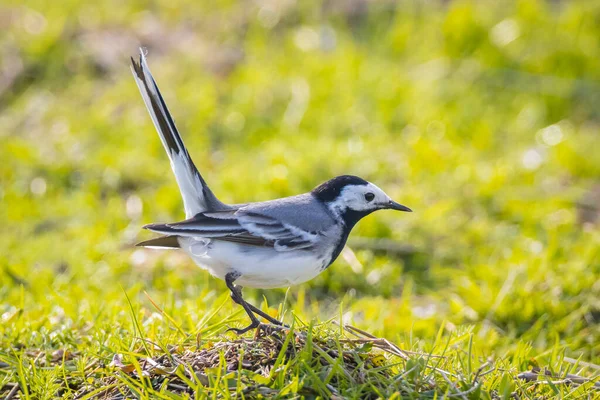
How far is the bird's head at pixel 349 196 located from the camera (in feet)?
15.5

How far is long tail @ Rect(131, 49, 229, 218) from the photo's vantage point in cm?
438

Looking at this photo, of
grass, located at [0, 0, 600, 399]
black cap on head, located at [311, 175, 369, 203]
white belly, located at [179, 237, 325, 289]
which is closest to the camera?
grass, located at [0, 0, 600, 399]

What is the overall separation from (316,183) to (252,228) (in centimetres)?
316

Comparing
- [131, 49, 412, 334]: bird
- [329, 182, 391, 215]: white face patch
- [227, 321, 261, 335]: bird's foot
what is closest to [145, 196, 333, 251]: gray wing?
[131, 49, 412, 334]: bird

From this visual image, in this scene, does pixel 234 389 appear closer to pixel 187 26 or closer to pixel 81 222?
pixel 81 222

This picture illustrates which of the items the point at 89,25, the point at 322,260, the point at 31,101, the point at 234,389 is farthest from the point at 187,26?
the point at 234,389

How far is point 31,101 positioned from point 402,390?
6.75 m

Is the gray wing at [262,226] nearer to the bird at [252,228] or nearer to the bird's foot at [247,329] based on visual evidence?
the bird at [252,228]

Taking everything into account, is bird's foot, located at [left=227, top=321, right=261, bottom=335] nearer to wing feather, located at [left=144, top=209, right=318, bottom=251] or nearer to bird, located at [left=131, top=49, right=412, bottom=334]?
bird, located at [left=131, top=49, right=412, bottom=334]

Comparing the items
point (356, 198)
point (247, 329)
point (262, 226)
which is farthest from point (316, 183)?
point (247, 329)

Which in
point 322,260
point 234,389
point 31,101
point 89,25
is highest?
point 89,25

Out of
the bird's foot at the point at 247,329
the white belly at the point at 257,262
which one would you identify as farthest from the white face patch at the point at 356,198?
the bird's foot at the point at 247,329

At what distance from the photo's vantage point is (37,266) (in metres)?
6.31

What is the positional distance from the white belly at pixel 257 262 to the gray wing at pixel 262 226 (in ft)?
0.15
